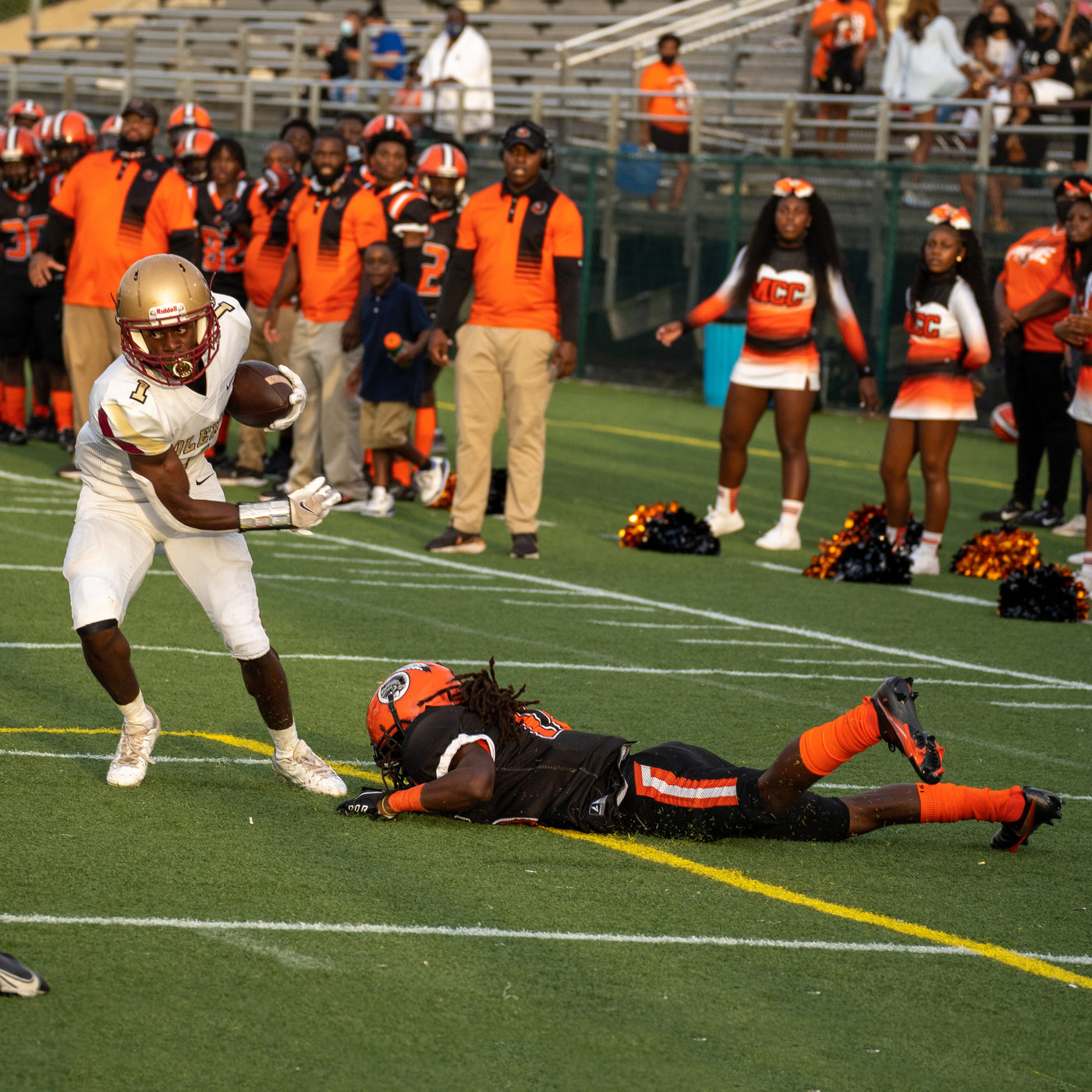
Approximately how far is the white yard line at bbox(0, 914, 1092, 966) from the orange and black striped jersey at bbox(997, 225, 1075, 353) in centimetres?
908

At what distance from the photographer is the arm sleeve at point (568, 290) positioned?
10914mm

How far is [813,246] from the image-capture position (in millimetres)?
12141

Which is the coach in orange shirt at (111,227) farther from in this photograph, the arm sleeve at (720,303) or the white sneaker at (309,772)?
the white sneaker at (309,772)

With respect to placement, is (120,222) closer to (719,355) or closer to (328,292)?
(328,292)

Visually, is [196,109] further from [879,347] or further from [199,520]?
[199,520]

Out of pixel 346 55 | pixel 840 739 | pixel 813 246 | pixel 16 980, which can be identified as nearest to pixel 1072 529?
pixel 813 246

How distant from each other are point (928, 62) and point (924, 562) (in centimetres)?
1067

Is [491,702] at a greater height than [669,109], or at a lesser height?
lesser

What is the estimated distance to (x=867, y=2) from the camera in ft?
73.0

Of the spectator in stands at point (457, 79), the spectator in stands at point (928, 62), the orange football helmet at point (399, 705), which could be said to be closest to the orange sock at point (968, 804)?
the orange football helmet at point (399, 705)

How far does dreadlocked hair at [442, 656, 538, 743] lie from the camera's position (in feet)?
18.9

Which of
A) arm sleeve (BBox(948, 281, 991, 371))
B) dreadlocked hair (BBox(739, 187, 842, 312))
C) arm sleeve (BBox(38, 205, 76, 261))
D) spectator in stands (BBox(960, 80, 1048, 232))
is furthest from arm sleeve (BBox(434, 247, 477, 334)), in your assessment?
spectator in stands (BBox(960, 80, 1048, 232))

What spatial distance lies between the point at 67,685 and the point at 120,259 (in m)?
5.87

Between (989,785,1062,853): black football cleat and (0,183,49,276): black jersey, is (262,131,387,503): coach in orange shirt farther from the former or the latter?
(989,785,1062,853): black football cleat
